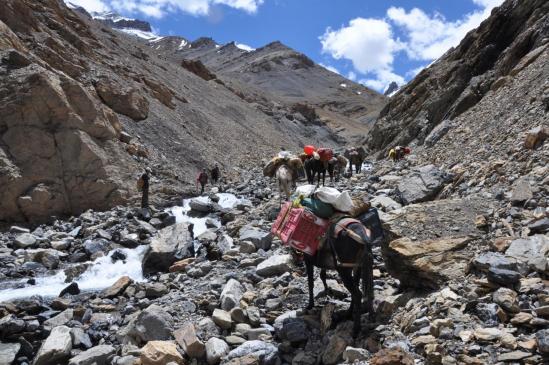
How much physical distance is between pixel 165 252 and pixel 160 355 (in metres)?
5.43

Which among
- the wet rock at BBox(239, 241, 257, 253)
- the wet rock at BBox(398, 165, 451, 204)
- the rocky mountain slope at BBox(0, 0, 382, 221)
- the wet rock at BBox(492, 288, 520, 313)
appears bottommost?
the wet rock at BBox(492, 288, 520, 313)

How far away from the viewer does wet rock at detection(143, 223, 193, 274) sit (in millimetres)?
10797

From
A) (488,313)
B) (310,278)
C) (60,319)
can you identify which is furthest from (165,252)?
(488,313)

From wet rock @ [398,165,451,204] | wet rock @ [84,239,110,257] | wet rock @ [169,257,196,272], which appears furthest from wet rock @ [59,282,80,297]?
wet rock @ [398,165,451,204]

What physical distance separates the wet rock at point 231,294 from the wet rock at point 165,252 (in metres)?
3.60

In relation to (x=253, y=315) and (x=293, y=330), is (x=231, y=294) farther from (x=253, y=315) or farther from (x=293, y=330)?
(x=293, y=330)

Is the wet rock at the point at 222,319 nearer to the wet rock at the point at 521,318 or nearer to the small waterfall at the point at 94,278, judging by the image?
the wet rock at the point at 521,318

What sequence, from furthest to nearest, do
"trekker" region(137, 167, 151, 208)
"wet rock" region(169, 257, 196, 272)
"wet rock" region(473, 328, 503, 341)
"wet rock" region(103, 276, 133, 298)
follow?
"trekker" region(137, 167, 151, 208) < "wet rock" region(169, 257, 196, 272) < "wet rock" region(103, 276, 133, 298) < "wet rock" region(473, 328, 503, 341)

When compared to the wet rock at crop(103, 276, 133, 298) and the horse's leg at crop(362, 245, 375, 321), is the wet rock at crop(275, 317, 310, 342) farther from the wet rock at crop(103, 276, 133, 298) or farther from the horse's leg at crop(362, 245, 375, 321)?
the wet rock at crop(103, 276, 133, 298)

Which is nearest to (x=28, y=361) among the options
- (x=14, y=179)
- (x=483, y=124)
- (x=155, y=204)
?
(x=14, y=179)

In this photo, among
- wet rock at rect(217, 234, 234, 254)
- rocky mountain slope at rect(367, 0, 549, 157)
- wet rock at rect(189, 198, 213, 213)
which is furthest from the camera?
wet rock at rect(189, 198, 213, 213)

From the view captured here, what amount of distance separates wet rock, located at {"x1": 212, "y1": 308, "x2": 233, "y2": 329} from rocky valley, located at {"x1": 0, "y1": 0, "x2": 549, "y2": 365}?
3cm

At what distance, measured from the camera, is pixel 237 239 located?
11367 millimetres

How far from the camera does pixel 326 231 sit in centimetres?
583
